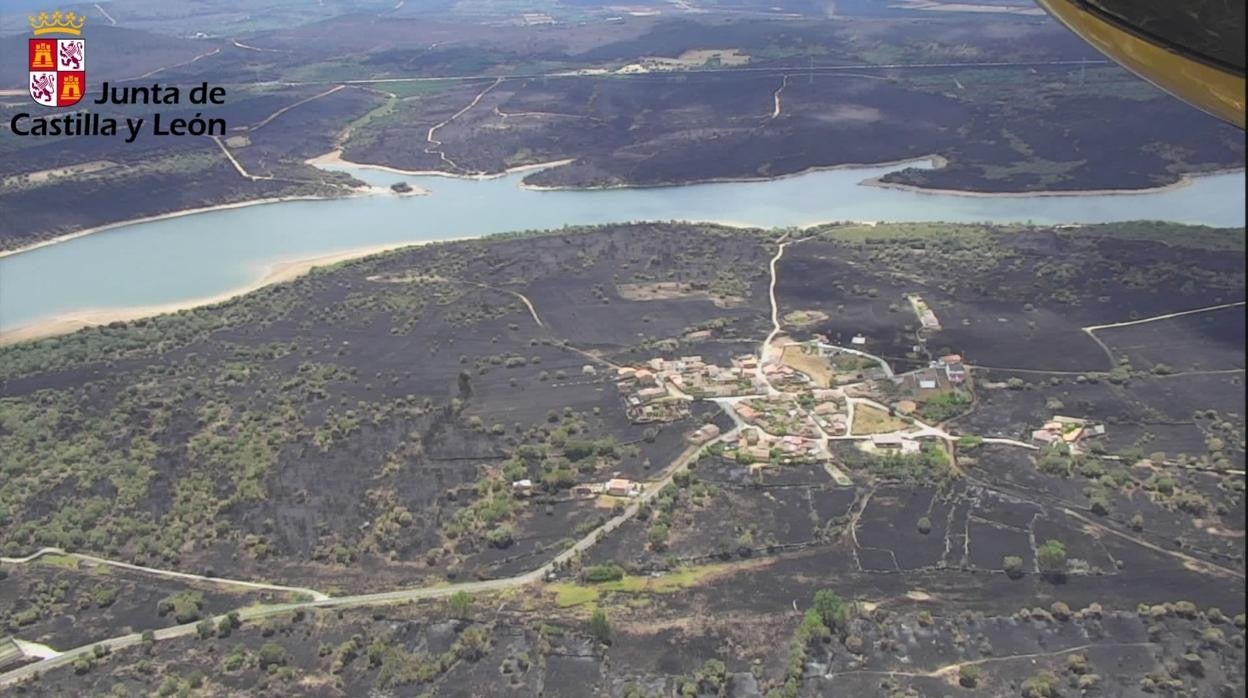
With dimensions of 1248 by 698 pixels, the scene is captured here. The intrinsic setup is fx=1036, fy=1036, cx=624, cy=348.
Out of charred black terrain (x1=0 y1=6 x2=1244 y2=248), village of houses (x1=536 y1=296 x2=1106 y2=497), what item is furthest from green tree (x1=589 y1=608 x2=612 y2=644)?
charred black terrain (x1=0 y1=6 x2=1244 y2=248)

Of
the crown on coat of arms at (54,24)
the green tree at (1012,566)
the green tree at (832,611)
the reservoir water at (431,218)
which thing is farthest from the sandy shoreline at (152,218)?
the green tree at (1012,566)

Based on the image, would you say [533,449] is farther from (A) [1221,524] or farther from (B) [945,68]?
(B) [945,68]

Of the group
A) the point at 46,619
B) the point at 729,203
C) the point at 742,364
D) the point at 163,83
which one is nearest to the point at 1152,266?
the point at 742,364

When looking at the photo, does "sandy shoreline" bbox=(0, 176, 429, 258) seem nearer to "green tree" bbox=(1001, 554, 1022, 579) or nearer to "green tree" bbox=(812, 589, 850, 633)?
"green tree" bbox=(812, 589, 850, 633)

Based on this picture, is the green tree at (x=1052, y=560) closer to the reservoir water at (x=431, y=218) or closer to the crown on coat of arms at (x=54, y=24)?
the reservoir water at (x=431, y=218)

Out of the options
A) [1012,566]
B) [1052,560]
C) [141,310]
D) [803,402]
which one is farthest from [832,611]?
[141,310]

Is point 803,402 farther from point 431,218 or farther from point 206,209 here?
point 206,209
